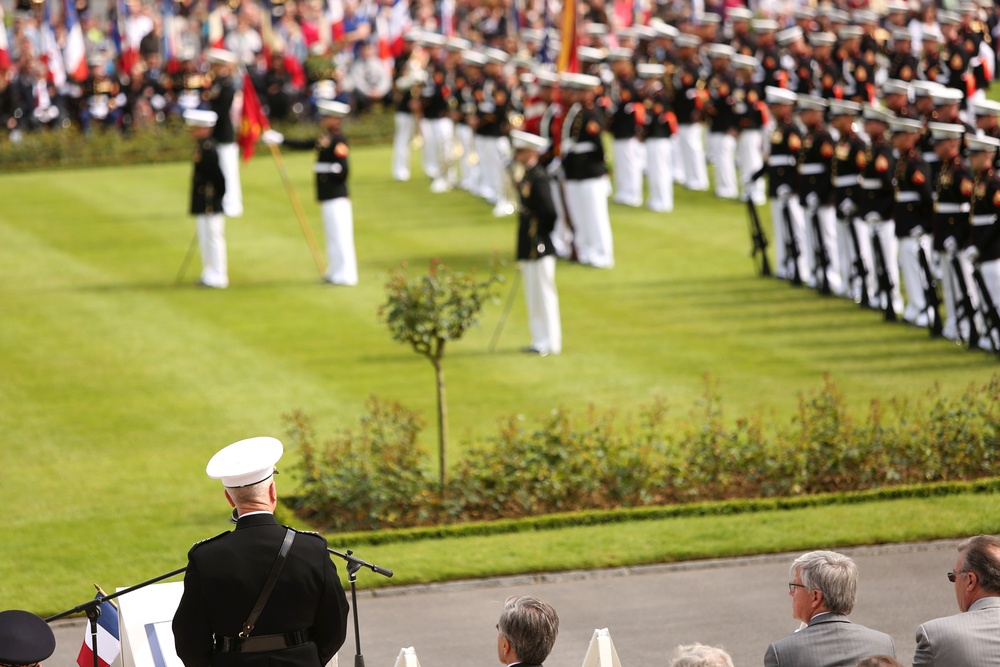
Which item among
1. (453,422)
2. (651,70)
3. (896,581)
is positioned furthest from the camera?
(651,70)

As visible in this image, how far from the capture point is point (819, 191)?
19516mm

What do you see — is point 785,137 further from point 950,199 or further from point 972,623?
point 972,623

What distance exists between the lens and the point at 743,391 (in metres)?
15.2

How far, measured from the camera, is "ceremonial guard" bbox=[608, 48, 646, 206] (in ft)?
81.5

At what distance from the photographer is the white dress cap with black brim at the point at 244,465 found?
18.7 ft

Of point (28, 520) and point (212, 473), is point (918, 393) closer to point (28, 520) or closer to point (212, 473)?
point (28, 520)

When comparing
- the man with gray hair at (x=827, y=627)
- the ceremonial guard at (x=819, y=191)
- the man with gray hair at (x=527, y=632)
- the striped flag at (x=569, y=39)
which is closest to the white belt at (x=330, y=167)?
the striped flag at (x=569, y=39)

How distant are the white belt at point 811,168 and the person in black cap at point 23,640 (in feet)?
49.7

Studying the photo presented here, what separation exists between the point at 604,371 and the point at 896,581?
6.72 metres

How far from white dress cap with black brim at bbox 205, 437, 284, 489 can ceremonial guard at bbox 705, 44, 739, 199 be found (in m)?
21.3

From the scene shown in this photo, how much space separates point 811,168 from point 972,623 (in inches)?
559

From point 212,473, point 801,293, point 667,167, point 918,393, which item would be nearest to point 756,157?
point 667,167

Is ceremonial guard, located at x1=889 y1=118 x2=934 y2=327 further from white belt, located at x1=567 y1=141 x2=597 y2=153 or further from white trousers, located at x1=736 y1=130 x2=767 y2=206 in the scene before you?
white trousers, located at x1=736 y1=130 x2=767 y2=206

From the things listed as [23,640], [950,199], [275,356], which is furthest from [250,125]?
[23,640]
